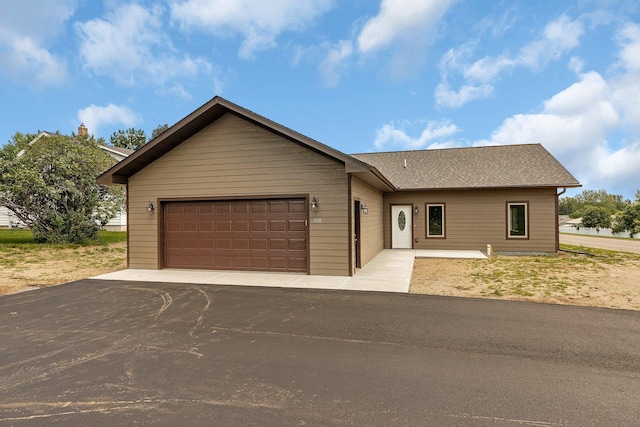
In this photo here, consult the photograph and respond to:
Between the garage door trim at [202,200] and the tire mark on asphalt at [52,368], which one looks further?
the garage door trim at [202,200]

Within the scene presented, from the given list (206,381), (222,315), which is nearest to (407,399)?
(206,381)

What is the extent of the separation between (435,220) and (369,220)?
14.9 ft

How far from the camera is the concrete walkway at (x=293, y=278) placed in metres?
7.46

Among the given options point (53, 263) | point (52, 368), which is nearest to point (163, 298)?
point (52, 368)

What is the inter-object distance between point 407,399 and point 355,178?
681 centimetres

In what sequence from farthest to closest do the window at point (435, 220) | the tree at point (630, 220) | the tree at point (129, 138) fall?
the tree at point (129, 138)
the tree at point (630, 220)
the window at point (435, 220)

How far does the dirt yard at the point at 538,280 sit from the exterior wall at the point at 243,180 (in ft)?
8.31

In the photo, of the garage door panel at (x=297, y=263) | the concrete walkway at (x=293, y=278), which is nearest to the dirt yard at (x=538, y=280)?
the concrete walkway at (x=293, y=278)

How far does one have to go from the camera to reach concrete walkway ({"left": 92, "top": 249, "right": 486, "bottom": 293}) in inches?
294

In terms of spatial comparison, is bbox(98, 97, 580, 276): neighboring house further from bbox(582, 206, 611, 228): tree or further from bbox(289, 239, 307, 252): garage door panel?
bbox(582, 206, 611, 228): tree

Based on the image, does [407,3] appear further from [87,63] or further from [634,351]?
[87,63]

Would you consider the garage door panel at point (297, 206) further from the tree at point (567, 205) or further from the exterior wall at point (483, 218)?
the tree at point (567, 205)

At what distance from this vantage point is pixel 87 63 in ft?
69.8

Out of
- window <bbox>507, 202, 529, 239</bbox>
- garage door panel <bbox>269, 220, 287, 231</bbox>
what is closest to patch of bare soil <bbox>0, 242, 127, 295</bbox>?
garage door panel <bbox>269, 220, 287, 231</bbox>
